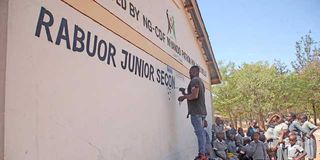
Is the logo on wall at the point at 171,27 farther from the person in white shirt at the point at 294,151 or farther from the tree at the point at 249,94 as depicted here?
the tree at the point at 249,94

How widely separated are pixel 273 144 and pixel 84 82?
8.27 meters

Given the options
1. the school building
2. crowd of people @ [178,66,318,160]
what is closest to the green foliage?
crowd of people @ [178,66,318,160]

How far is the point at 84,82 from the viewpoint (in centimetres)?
305

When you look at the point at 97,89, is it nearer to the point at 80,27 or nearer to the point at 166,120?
the point at 80,27

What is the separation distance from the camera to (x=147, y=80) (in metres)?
4.88

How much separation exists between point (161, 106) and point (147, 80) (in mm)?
760

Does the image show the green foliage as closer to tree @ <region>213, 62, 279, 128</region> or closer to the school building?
tree @ <region>213, 62, 279, 128</region>

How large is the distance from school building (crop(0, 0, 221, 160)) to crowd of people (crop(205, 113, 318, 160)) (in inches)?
99.5

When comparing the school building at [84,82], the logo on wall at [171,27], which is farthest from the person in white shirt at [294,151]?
the logo on wall at [171,27]

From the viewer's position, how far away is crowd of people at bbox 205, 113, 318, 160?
790cm

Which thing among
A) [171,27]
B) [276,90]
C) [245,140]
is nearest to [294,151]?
[245,140]

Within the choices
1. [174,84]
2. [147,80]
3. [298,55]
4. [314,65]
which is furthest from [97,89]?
[298,55]

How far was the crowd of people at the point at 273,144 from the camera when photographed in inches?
311

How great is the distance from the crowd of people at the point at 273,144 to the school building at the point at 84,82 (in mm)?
2528
